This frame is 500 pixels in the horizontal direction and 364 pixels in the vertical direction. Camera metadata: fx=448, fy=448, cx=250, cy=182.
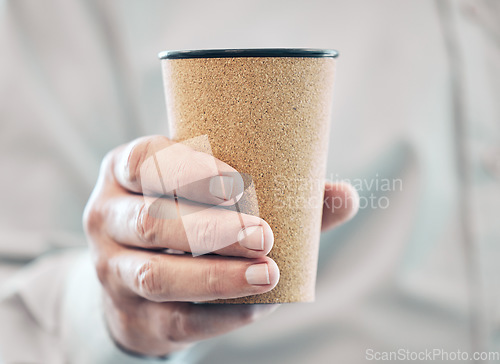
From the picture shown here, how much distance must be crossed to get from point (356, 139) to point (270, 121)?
409mm

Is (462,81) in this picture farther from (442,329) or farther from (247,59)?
(247,59)

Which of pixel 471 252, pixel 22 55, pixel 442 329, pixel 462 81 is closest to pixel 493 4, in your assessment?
pixel 462 81

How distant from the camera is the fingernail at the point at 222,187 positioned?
31 cm

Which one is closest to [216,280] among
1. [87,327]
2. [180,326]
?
[180,326]

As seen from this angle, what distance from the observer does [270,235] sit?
1.02 ft

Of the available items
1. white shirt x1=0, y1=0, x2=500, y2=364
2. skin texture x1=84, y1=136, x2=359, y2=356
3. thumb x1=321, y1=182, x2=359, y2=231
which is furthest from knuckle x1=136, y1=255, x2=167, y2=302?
white shirt x1=0, y1=0, x2=500, y2=364

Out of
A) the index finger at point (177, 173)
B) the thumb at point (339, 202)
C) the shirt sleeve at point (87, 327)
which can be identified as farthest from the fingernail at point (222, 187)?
the shirt sleeve at point (87, 327)

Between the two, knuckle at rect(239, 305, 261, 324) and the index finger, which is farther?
knuckle at rect(239, 305, 261, 324)

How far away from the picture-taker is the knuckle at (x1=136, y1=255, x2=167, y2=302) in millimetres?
367

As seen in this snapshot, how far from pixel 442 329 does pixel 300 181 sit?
1.62 ft

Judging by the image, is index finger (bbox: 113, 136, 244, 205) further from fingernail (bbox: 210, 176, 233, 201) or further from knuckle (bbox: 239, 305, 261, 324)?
knuckle (bbox: 239, 305, 261, 324)

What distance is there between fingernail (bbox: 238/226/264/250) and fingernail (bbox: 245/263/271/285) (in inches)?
0.6

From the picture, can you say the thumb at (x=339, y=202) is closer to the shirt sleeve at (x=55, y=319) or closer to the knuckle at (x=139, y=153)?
the knuckle at (x=139, y=153)

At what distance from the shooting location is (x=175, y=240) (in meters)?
0.35
